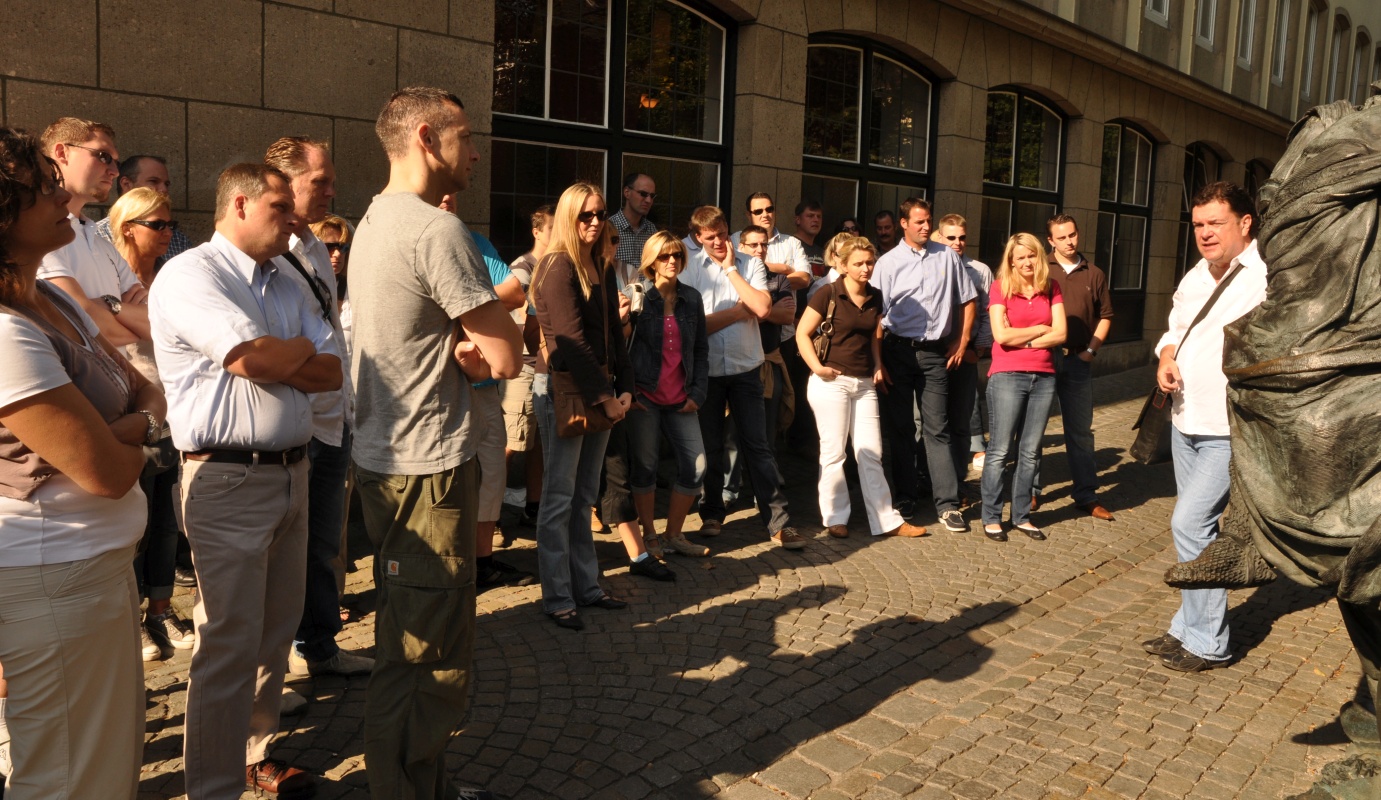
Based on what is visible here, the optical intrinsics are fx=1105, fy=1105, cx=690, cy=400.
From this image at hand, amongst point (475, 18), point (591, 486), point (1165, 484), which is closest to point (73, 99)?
point (475, 18)

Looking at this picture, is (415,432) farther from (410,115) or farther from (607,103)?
(607,103)

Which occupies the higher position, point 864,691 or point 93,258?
point 93,258

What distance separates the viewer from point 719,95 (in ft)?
33.6

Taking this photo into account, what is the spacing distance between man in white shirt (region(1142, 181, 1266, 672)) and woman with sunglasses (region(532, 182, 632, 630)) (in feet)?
8.84

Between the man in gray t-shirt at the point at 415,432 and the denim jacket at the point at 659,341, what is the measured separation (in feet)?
9.14

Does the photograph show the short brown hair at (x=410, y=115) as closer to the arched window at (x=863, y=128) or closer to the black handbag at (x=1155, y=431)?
the black handbag at (x=1155, y=431)

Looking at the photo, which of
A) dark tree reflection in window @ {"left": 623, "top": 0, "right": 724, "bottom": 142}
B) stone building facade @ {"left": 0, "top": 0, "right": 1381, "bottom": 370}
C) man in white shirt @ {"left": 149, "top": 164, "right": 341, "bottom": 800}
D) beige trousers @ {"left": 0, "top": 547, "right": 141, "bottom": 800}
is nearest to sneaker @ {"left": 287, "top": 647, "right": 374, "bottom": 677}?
man in white shirt @ {"left": 149, "top": 164, "right": 341, "bottom": 800}

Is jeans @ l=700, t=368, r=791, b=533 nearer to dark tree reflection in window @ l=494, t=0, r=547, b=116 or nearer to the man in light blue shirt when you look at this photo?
the man in light blue shirt

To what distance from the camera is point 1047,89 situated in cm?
1466

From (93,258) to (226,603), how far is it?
1.87 metres

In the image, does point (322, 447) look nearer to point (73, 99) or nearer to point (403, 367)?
point (403, 367)

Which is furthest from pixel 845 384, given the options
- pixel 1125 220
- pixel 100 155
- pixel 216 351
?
pixel 1125 220

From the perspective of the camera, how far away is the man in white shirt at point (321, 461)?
4.44 metres

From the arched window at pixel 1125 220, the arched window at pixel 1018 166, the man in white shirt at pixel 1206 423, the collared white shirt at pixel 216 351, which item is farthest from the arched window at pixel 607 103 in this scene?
the arched window at pixel 1125 220
